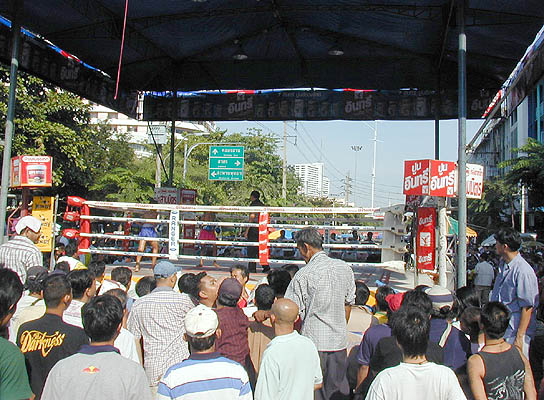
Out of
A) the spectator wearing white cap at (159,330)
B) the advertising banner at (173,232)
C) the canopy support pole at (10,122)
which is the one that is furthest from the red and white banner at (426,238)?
the canopy support pole at (10,122)

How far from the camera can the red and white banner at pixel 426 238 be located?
8.72m

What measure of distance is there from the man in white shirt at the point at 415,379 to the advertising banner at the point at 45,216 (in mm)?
8405

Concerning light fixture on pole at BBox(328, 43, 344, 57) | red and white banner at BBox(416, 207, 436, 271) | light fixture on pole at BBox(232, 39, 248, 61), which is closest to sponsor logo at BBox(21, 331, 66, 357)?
red and white banner at BBox(416, 207, 436, 271)

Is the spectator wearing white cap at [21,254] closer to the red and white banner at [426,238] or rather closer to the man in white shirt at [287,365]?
the man in white shirt at [287,365]

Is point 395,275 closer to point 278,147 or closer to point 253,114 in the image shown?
point 253,114

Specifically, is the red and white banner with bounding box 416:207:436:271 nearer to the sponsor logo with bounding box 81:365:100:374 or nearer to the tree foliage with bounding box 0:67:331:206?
the sponsor logo with bounding box 81:365:100:374

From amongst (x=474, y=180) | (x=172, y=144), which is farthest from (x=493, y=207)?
(x=474, y=180)

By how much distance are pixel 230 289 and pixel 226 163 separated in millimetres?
22233

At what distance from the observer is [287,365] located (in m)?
3.26

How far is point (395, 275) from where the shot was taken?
11.1m

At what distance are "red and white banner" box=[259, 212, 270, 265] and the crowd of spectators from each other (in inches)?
183

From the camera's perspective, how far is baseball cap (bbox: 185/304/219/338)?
114 inches

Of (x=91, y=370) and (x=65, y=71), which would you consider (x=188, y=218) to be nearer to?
(x=65, y=71)

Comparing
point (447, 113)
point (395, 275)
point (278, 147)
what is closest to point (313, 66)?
point (447, 113)
